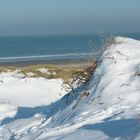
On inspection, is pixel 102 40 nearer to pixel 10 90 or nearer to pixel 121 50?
pixel 121 50

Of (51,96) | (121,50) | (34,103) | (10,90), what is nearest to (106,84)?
(121,50)

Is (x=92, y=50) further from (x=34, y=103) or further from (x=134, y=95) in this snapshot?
(x=34, y=103)

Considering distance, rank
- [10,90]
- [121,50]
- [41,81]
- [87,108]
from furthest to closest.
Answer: [41,81] < [10,90] < [121,50] < [87,108]

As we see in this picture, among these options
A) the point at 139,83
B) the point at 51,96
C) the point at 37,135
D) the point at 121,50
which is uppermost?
the point at 51,96

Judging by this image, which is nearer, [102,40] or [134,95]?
[134,95]

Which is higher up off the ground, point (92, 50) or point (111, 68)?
point (92, 50)

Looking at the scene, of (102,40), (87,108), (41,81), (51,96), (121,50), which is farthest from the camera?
(41,81)

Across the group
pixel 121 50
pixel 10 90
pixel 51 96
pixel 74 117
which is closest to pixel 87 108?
pixel 74 117
